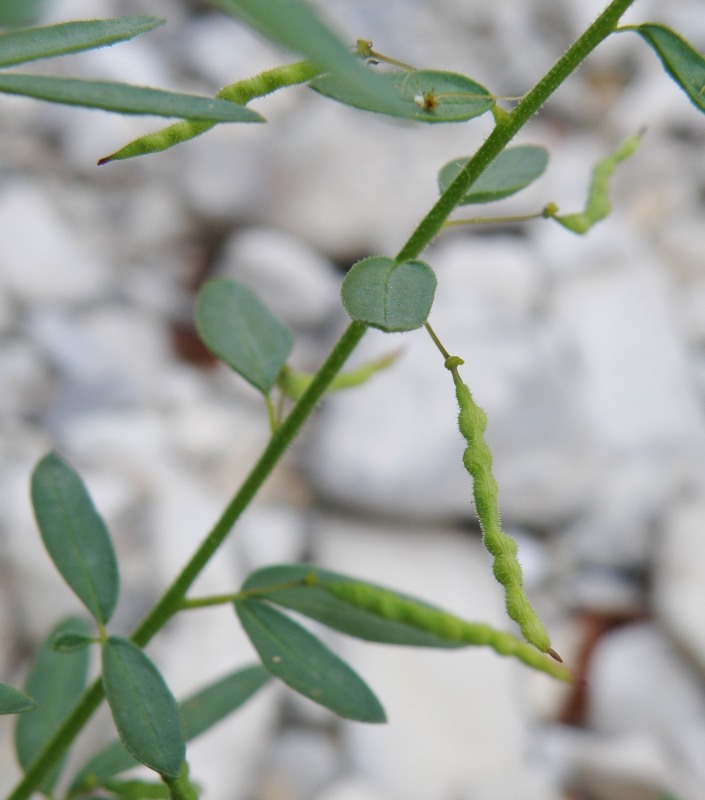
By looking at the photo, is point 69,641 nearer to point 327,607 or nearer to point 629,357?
point 327,607

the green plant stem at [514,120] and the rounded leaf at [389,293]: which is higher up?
the green plant stem at [514,120]

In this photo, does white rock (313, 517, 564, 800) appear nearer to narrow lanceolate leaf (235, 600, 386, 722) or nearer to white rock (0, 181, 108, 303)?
white rock (0, 181, 108, 303)

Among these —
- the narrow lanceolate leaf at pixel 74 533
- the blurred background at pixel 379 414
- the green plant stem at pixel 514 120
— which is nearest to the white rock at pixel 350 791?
the blurred background at pixel 379 414

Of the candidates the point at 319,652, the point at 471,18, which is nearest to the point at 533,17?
the point at 471,18

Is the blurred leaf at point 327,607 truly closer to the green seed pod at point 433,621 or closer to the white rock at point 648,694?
the green seed pod at point 433,621

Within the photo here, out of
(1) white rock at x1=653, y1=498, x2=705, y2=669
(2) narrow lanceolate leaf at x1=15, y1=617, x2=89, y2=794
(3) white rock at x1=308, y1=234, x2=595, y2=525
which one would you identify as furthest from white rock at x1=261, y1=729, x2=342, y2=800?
(2) narrow lanceolate leaf at x1=15, y1=617, x2=89, y2=794

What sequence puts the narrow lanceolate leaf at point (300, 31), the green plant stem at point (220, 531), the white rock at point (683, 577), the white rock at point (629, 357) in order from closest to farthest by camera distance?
the narrow lanceolate leaf at point (300, 31)
the green plant stem at point (220, 531)
the white rock at point (683, 577)
the white rock at point (629, 357)
